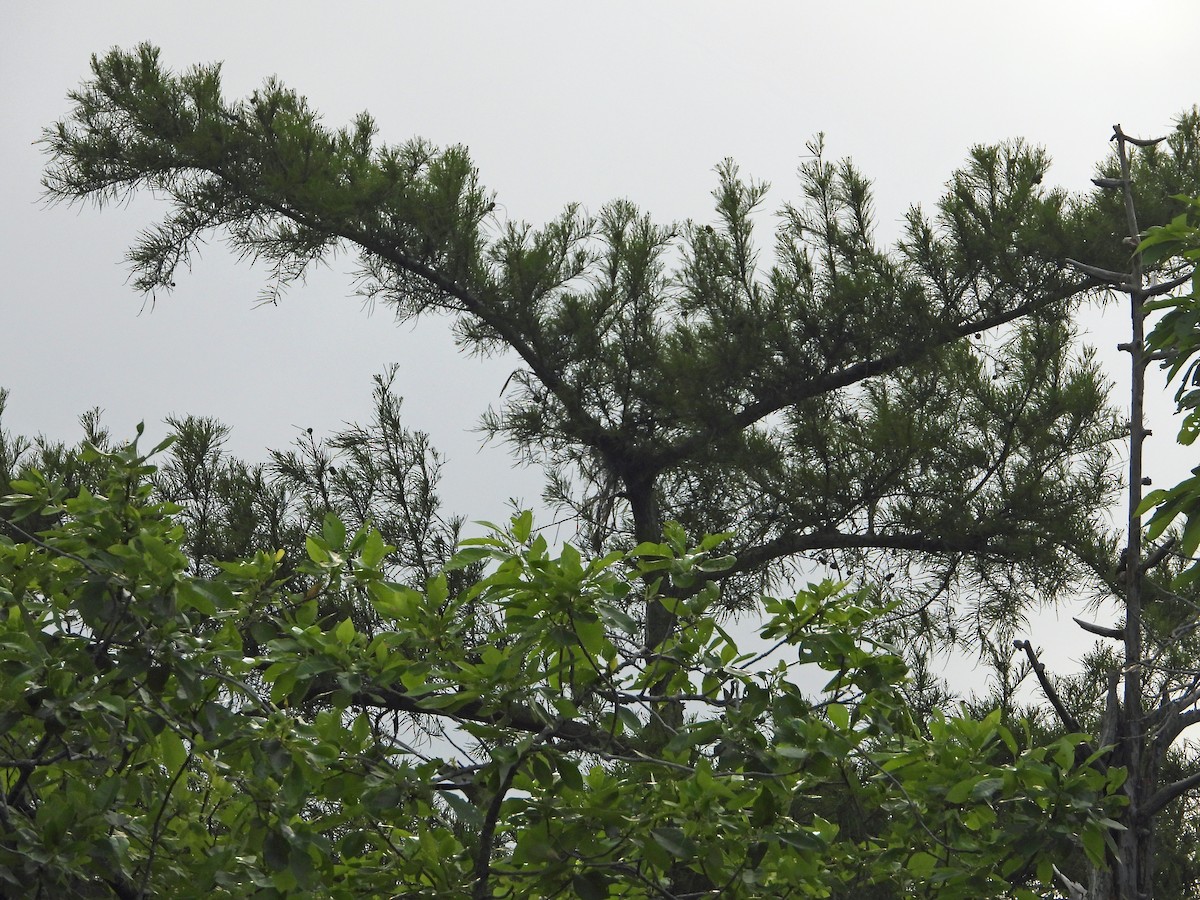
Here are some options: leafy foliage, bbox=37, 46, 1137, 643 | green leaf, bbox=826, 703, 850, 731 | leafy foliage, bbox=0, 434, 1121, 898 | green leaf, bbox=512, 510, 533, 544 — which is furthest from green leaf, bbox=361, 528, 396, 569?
leafy foliage, bbox=37, 46, 1137, 643

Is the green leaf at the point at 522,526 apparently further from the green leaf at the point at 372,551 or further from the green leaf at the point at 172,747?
the green leaf at the point at 172,747

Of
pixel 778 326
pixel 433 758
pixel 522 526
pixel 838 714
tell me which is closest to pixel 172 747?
pixel 433 758

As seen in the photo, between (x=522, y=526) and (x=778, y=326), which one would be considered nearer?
(x=522, y=526)

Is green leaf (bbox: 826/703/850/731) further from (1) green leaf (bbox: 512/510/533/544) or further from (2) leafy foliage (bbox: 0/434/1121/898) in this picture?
(1) green leaf (bbox: 512/510/533/544)

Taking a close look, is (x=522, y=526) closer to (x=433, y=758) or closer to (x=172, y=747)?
(x=433, y=758)

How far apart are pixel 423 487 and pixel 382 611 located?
9.00ft

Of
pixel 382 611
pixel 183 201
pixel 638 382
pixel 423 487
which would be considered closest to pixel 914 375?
pixel 638 382

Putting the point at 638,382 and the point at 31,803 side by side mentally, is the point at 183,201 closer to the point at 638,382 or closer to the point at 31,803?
the point at 638,382

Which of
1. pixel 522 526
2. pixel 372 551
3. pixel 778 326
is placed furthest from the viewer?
pixel 778 326

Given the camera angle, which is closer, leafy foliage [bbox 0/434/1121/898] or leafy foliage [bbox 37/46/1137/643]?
leafy foliage [bbox 0/434/1121/898]

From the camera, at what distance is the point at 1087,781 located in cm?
178

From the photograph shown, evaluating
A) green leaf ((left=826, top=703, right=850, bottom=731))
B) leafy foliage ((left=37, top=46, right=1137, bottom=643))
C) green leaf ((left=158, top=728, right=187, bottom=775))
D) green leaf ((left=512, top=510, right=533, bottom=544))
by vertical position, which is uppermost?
leafy foliage ((left=37, top=46, right=1137, bottom=643))

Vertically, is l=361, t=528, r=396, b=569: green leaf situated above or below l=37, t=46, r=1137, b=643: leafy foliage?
below

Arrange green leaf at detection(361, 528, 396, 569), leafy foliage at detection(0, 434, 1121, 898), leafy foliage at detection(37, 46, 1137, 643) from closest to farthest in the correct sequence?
A: leafy foliage at detection(0, 434, 1121, 898) < green leaf at detection(361, 528, 396, 569) < leafy foliage at detection(37, 46, 1137, 643)
